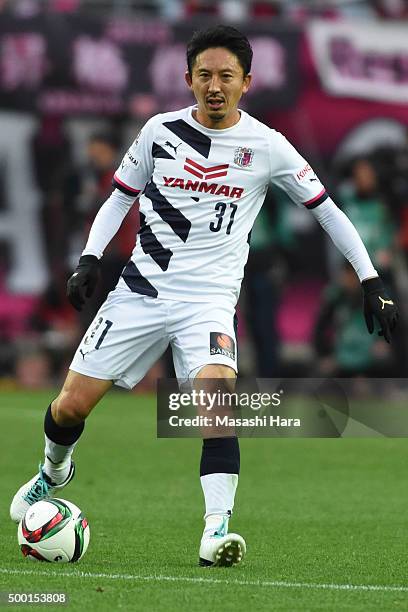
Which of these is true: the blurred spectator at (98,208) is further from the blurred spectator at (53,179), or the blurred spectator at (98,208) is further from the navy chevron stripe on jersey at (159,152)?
the navy chevron stripe on jersey at (159,152)

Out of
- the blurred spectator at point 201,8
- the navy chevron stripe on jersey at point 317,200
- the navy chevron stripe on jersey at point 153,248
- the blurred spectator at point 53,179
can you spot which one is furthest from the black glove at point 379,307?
the blurred spectator at point 201,8

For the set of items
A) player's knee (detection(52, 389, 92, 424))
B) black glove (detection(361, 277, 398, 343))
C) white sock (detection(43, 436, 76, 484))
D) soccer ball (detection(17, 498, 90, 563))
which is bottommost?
soccer ball (detection(17, 498, 90, 563))

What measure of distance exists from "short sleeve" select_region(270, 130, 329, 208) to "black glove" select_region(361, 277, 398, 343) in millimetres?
456

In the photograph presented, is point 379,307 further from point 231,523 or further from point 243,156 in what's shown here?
point 231,523

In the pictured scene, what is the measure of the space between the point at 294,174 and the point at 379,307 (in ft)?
2.39

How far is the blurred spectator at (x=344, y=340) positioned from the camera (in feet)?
52.2

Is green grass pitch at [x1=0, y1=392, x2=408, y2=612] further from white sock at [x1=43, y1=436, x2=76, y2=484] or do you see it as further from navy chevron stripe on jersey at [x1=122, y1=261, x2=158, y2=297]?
navy chevron stripe on jersey at [x1=122, y1=261, x2=158, y2=297]

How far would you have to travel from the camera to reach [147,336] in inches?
266

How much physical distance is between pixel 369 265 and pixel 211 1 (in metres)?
11.7

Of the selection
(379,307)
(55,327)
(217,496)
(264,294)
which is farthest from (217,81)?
(55,327)

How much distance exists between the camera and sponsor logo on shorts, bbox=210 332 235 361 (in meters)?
6.54

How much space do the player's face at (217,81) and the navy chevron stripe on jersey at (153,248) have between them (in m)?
0.61

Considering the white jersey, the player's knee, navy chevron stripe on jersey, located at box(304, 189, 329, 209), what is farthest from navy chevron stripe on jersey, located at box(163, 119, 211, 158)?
the player's knee

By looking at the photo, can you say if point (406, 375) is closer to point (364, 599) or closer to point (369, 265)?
point (369, 265)
